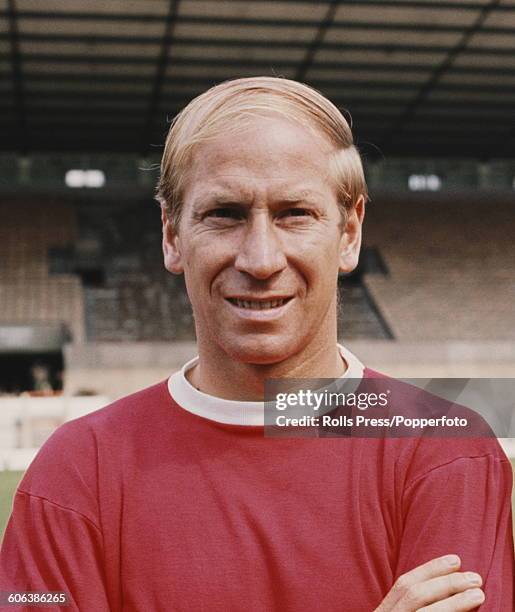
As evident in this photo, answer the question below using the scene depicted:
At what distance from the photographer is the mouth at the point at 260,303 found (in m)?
1.87

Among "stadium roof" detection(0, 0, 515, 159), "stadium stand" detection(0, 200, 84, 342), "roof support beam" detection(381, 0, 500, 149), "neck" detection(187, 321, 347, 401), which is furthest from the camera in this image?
"stadium stand" detection(0, 200, 84, 342)

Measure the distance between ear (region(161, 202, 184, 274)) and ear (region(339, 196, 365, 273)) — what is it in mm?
319

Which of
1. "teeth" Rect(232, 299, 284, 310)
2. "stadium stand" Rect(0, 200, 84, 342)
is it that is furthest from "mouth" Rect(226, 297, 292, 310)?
"stadium stand" Rect(0, 200, 84, 342)

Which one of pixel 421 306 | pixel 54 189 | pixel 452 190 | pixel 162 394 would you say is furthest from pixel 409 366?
pixel 162 394

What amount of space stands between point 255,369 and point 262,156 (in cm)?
40

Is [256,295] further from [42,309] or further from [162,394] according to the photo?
[42,309]

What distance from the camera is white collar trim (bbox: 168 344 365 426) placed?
196cm

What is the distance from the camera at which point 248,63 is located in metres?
29.5

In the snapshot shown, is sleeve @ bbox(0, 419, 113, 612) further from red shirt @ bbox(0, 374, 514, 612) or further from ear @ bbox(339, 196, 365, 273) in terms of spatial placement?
ear @ bbox(339, 196, 365, 273)

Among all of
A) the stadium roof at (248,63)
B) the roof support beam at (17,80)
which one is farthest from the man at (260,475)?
the roof support beam at (17,80)

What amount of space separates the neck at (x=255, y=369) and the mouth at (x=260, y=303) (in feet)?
0.38

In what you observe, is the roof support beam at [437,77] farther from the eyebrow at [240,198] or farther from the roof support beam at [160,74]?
the eyebrow at [240,198]

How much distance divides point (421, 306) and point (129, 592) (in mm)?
30534

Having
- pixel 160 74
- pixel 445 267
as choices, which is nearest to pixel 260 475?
pixel 160 74
